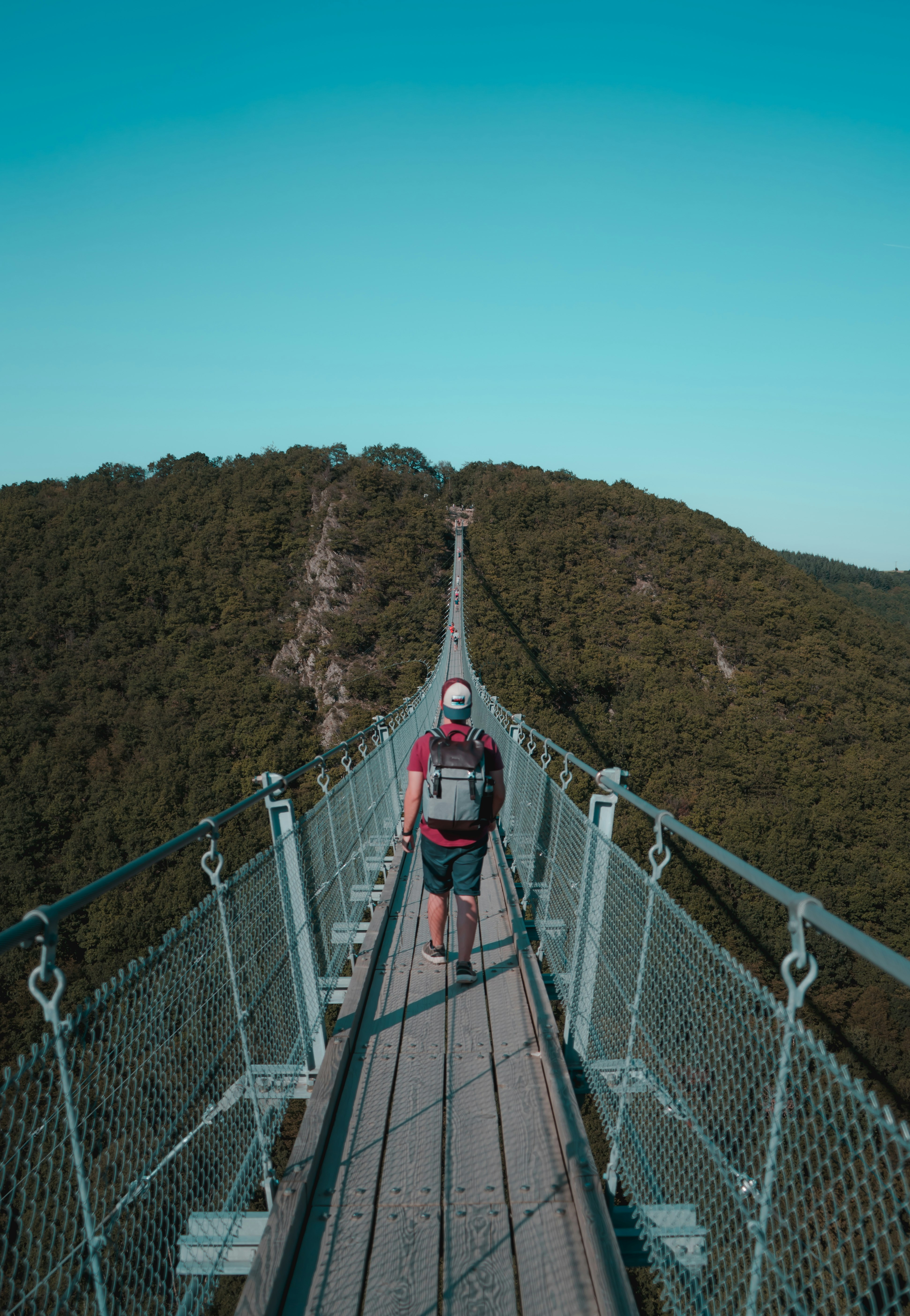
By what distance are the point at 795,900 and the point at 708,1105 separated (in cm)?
105

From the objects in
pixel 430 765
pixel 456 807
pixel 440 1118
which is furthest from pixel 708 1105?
pixel 430 765

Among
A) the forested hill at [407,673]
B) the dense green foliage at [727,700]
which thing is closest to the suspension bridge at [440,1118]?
the forested hill at [407,673]

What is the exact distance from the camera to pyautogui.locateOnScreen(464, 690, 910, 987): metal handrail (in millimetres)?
961

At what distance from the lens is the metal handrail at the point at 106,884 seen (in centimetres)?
112

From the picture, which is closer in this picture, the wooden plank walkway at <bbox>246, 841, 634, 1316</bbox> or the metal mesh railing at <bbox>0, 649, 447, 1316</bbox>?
the metal mesh railing at <bbox>0, 649, 447, 1316</bbox>

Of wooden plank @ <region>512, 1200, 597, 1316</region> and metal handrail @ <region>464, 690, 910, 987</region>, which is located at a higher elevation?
metal handrail @ <region>464, 690, 910, 987</region>

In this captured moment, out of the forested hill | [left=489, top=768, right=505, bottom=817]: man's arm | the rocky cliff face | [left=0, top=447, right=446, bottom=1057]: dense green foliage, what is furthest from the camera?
the rocky cliff face

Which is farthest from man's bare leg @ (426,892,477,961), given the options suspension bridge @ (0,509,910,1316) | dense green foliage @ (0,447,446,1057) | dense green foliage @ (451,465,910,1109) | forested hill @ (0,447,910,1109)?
dense green foliage @ (451,465,910,1109)

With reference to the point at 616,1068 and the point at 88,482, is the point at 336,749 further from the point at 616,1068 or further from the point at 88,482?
the point at 88,482

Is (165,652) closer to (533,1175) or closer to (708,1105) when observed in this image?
(533,1175)

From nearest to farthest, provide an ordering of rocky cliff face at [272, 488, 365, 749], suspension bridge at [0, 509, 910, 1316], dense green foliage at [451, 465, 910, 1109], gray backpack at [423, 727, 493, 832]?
suspension bridge at [0, 509, 910, 1316] → gray backpack at [423, 727, 493, 832] → dense green foliage at [451, 465, 910, 1109] → rocky cliff face at [272, 488, 365, 749]

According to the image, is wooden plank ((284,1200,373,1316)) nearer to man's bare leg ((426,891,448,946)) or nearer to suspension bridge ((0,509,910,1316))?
suspension bridge ((0,509,910,1316))

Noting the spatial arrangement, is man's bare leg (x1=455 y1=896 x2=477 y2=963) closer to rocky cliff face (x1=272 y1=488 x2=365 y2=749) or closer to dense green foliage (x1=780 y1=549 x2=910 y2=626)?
rocky cliff face (x1=272 y1=488 x2=365 y2=749)

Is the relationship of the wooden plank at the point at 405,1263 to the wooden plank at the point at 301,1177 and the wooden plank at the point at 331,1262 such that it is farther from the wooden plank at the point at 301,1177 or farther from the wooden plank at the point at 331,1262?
the wooden plank at the point at 301,1177
